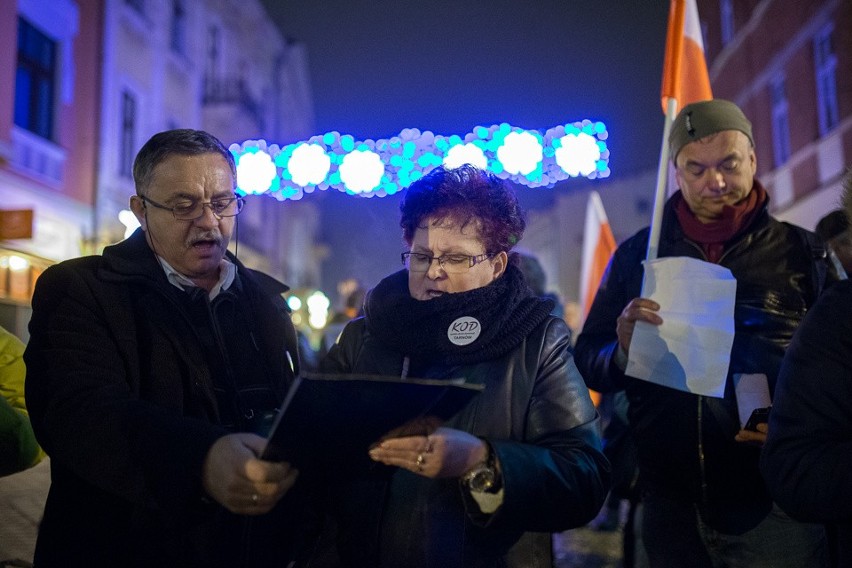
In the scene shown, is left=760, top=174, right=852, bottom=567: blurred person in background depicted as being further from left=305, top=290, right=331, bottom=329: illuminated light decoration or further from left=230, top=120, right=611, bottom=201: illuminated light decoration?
left=305, top=290, right=331, bottom=329: illuminated light decoration

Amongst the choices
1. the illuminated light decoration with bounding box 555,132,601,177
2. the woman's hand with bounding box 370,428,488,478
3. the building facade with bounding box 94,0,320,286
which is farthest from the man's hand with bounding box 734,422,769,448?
the building facade with bounding box 94,0,320,286

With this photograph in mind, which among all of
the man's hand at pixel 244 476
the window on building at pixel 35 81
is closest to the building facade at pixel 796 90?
the man's hand at pixel 244 476

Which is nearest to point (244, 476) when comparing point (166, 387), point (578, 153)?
point (166, 387)

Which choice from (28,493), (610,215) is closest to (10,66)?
(28,493)

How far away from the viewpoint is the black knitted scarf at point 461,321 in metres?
2.08

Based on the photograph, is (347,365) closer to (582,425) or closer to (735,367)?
(582,425)

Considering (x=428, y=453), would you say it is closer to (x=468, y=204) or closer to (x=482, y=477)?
(x=482, y=477)

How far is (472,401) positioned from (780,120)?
16645mm

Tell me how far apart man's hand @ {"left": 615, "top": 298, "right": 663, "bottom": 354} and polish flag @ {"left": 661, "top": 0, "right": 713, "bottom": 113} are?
1.66 m

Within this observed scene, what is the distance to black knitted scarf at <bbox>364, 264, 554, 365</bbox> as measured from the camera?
2080mm

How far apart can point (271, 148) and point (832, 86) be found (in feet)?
34.4

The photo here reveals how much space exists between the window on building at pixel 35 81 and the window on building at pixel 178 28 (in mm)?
6850

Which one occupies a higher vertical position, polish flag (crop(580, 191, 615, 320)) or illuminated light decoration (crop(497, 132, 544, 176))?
illuminated light decoration (crop(497, 132, 544, 176))

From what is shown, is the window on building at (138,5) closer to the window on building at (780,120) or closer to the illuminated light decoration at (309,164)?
the illuminated light decoration at (309,164)
